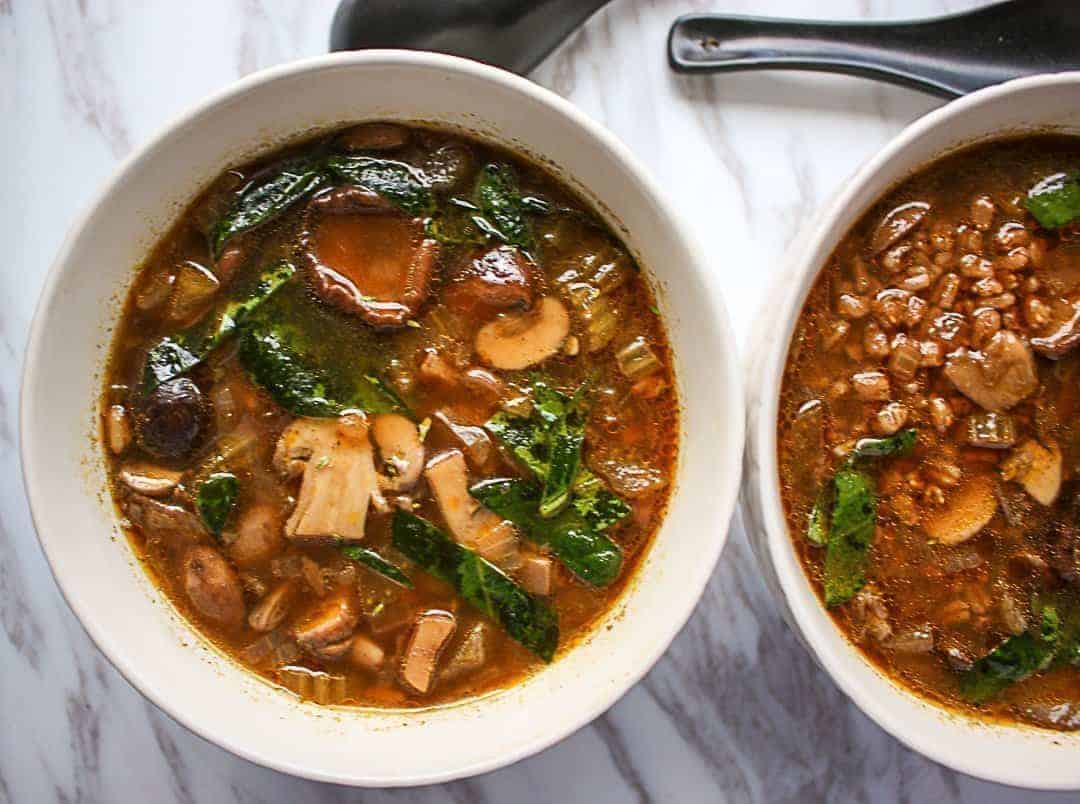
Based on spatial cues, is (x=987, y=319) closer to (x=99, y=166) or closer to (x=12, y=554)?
(x=99, y=166)

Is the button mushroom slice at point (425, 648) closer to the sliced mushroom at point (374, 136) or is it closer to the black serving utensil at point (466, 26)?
the sliced mushroom at point (374, 136)

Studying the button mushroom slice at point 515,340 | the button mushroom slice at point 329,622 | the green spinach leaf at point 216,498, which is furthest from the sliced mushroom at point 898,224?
the green spinach leaf at point 216,498

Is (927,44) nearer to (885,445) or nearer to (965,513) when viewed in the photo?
(885,445)

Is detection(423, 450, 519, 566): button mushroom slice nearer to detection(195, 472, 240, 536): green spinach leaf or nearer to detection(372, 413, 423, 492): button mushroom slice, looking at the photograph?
detection(372, 413, 423, 492): button mushroom slice

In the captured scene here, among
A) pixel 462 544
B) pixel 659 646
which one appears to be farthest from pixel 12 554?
pixel 659 646

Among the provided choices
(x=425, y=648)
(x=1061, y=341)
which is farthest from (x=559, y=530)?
(x=1061, y=341)

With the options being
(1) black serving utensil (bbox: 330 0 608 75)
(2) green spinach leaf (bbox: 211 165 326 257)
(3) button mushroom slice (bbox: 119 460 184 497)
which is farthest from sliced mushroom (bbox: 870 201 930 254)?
(3) button mushroom slice (bbox: 119 460 184 497)
